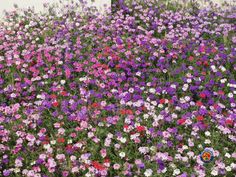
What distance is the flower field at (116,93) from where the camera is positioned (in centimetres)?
523

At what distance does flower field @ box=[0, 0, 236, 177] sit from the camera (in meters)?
5.23

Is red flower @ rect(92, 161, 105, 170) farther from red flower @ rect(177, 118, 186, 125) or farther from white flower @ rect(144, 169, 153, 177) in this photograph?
red flower @ rect(177, 118, 186, 125)

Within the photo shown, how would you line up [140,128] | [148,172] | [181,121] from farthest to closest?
[181,121] → [140,128] → [148,172]

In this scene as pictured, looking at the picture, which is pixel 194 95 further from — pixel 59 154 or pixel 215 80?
pixel 59 154

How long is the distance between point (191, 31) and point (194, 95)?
221 cm

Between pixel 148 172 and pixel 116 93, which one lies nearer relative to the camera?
pixel 148 172

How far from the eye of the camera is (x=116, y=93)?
249 inches

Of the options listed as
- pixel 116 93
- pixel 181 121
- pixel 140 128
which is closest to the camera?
pixel 140 128

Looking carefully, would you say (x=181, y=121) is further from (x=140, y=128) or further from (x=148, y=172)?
(x=148, y=172)

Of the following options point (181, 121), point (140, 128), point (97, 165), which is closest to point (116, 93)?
point (140, 128)

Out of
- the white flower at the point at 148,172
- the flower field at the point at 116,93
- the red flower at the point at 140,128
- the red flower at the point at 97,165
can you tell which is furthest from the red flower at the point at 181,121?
the red flower at the point at 97,165

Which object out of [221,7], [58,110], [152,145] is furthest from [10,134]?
[221,7]

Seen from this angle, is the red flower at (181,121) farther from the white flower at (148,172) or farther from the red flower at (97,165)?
the red flower at (97,165)

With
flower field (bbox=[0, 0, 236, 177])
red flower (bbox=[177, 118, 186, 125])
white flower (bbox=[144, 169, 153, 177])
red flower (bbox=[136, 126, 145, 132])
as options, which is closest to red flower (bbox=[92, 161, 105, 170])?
flower field (bbox=[0, 0, 236, 177])
